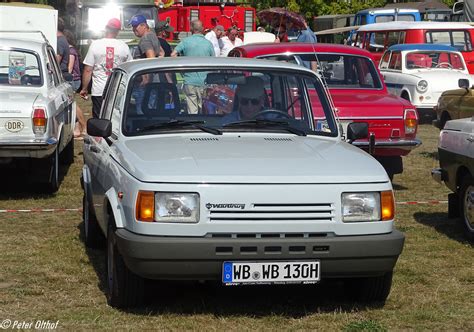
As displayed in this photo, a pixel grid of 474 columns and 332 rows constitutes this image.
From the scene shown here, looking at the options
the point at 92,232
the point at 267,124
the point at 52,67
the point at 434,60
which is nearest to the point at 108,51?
the point at 52,67

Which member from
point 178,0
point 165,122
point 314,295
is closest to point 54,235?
point 165,122

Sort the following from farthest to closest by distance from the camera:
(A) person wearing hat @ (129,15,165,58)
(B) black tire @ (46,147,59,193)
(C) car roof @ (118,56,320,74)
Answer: (A) person wearing hat @ (129,15,165,58) < (B) black tire @ (46,147,59,193) < (C) car roof @ (118,56,320,74)

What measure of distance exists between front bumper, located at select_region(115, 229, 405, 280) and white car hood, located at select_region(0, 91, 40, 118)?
4816 mm

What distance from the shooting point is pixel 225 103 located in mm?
7324

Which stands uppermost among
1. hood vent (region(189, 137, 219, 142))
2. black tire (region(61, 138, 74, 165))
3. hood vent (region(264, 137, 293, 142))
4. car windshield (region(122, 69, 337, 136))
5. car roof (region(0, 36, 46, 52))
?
car roof (region(0, 36, 46, 52))

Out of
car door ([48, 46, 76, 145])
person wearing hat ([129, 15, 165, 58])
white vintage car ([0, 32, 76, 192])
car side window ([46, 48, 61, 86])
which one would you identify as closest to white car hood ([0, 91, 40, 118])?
white vintage car ([0, 32, 76, 192])

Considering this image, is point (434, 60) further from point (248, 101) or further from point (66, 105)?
point (248, 101)

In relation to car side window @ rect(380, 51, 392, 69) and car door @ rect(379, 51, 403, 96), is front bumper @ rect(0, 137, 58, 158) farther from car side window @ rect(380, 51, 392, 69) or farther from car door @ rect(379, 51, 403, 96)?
car side window @ rect(380, 51, 392, 69)

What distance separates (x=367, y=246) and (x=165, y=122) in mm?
1818

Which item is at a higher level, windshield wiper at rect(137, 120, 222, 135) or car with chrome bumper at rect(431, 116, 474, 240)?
windshield wiper at rect(137, 120, 222, 135)

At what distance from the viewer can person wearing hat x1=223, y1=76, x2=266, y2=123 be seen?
7246 millimetres

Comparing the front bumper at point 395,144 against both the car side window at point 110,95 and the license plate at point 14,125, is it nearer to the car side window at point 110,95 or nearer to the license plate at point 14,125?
the license plate at point 14,125

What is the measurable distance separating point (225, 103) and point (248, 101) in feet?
0.54

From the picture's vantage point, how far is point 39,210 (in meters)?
10.6
